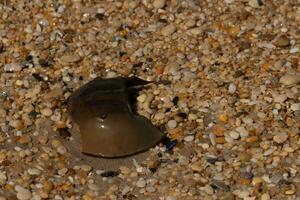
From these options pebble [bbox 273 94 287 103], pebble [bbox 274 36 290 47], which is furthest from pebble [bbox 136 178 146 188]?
pebble [bbox 274 36 290 47]

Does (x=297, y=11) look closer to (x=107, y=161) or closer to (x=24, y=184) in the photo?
(x=107, y=161)

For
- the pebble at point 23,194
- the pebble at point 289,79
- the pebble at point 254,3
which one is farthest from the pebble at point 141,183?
the pebble at point 254,3

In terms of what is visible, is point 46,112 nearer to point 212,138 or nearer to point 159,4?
point 212,138

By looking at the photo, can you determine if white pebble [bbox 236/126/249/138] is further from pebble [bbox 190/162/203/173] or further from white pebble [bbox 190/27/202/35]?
white pebble [bbox 190/27/202/35]

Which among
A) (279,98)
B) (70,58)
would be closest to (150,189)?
(279,98)

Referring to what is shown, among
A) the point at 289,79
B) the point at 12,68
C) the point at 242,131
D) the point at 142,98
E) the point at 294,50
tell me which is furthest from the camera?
the point at 294,50

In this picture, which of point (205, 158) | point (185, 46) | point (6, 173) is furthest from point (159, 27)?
point (6, 173)
